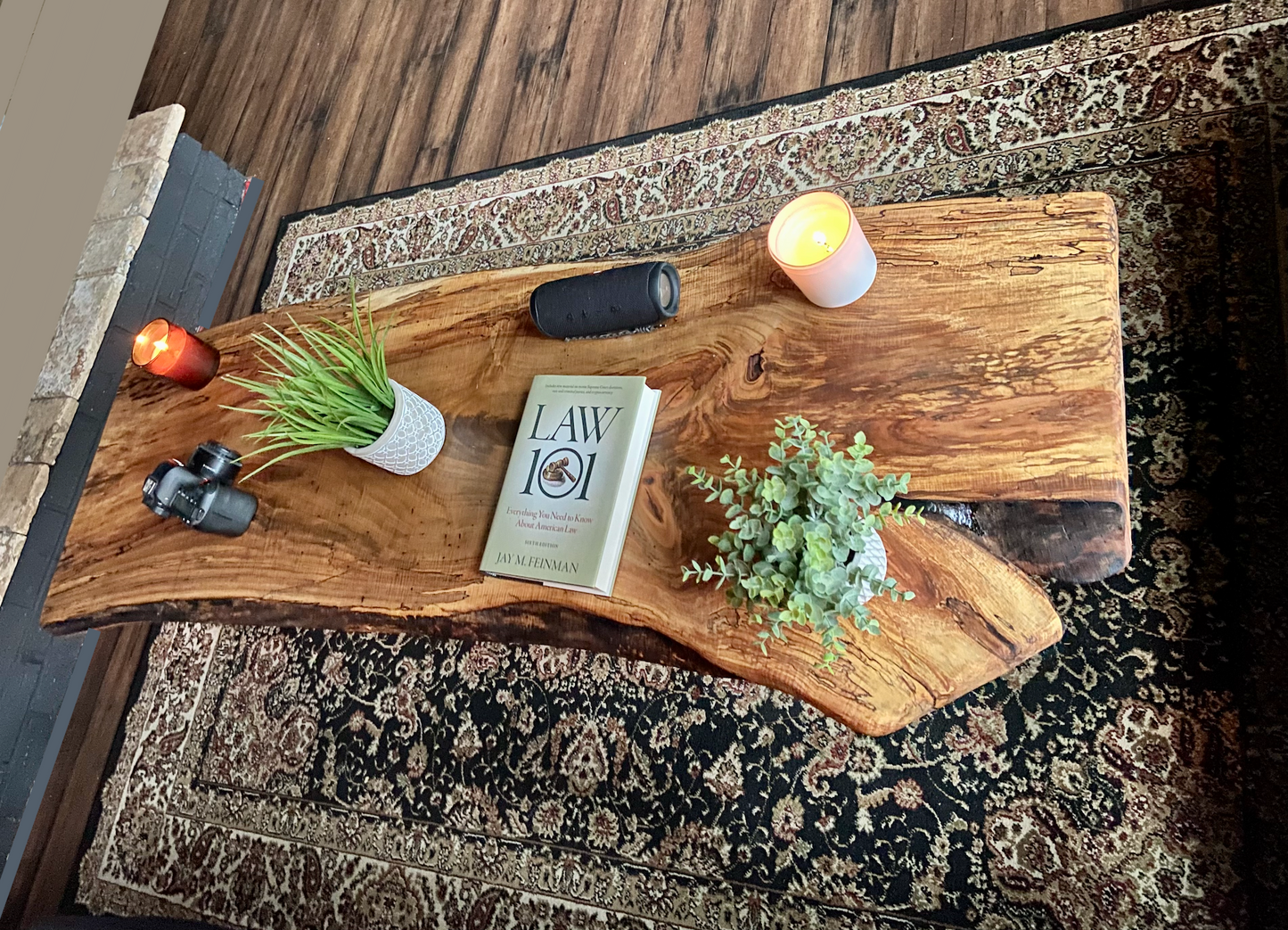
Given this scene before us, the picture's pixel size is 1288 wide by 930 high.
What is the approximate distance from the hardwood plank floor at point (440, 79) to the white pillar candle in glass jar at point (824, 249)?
104cm

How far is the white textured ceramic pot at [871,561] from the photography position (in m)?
0.83

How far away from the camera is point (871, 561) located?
876 mm

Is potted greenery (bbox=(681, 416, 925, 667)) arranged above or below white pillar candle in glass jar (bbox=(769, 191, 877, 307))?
below

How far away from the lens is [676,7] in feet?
6.93

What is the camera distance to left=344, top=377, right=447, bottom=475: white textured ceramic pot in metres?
1.11

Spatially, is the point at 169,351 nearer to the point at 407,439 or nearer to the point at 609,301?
the point at 407,439

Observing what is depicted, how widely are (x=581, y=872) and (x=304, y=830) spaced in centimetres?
66

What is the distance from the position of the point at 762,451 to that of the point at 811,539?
0.24m

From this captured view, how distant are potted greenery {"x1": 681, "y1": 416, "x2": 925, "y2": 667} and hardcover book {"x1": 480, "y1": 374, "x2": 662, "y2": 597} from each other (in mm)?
212

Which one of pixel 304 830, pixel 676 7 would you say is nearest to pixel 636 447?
pixel 304 830

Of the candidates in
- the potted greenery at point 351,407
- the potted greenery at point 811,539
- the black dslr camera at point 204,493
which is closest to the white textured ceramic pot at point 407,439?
the potted greenery at point 351,407

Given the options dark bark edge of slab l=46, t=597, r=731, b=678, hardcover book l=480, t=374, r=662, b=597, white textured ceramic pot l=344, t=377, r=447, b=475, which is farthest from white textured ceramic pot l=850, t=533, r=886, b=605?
white textured ceramic pot l=344, t=377, r=447, b=475

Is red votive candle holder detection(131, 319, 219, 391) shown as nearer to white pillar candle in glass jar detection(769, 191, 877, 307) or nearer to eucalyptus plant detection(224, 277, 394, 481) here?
eucalyptus plant detection(224, 277, 394, 481)

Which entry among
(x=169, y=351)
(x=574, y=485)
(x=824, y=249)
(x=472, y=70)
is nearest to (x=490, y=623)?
(x=574, y=485)
